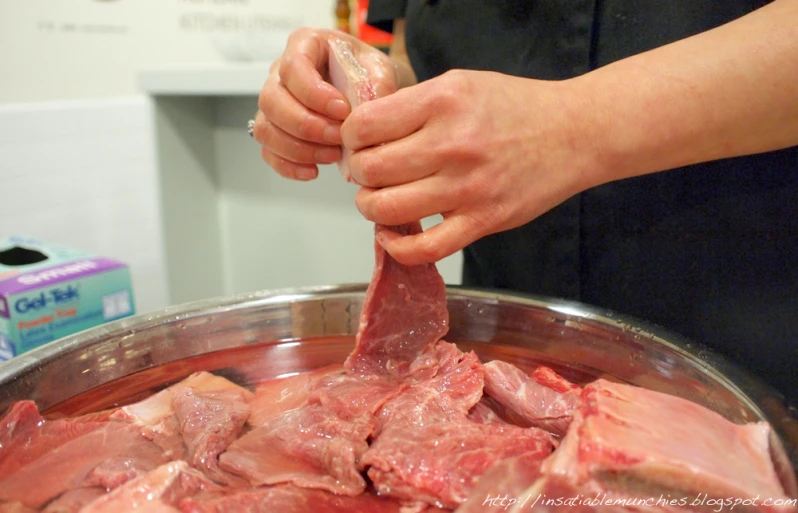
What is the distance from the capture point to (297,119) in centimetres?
81

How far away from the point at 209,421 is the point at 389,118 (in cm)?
39

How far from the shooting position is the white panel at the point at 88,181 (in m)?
1.61

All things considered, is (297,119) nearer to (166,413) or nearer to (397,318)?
(397,318)

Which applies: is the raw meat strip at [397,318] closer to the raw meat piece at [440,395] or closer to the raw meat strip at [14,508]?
the raw meat piece at [440,395]

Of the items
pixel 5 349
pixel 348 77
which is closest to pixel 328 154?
pixel 348 77

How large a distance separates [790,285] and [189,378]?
2.54 ft

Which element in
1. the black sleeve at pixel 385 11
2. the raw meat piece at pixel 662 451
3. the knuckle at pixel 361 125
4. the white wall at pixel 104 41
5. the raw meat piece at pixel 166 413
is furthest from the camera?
the white wall at pixel 104 41

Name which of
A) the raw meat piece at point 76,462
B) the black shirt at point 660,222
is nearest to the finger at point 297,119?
the black shirt at point 660,222

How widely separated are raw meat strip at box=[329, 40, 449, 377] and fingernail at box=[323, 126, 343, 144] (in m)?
0.03

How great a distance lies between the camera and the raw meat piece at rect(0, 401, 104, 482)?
68 centimetres

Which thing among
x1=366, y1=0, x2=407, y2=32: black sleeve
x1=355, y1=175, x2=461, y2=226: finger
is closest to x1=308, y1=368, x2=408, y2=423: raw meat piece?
x1=355, y1=175, x2=461, y2=226: finger

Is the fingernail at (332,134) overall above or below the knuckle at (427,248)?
above

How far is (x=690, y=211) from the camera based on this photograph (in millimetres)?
836

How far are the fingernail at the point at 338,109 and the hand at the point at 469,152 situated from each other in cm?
13
